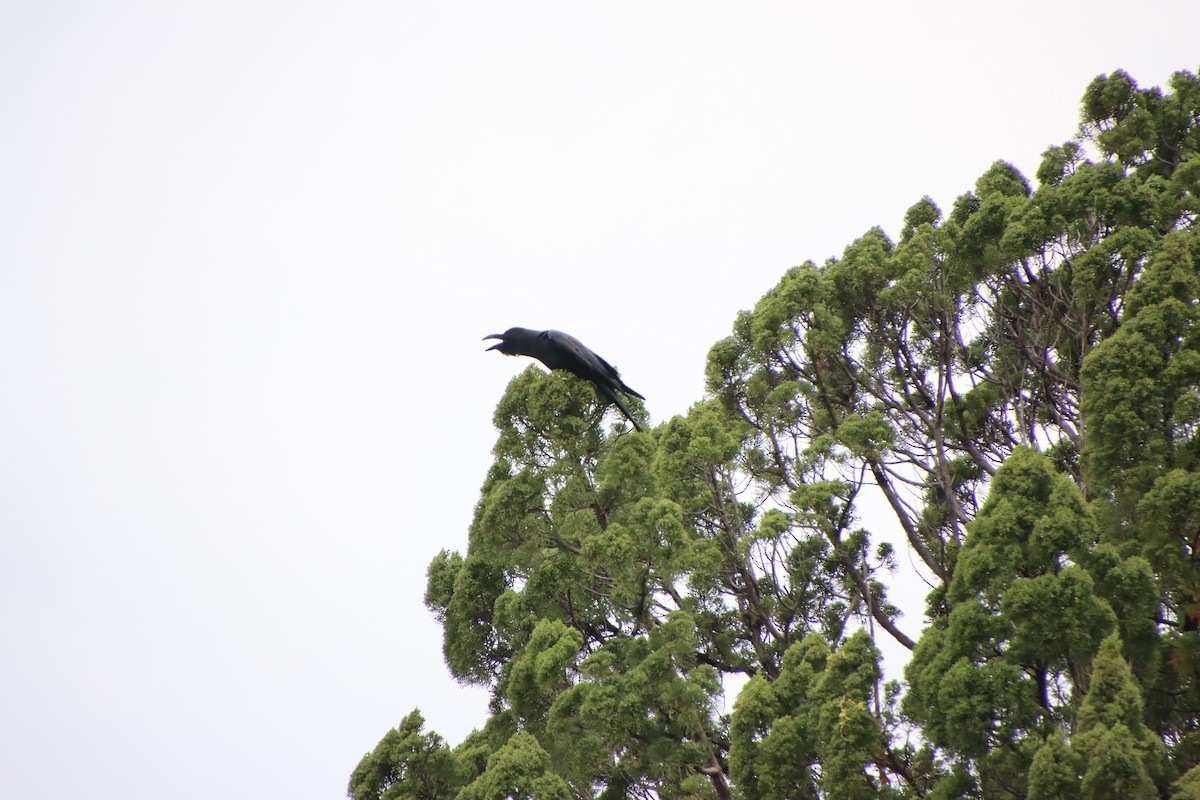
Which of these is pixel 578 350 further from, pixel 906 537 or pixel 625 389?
pixel 906 537

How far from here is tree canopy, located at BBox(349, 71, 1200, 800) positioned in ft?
34.2

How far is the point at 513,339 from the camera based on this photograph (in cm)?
1434

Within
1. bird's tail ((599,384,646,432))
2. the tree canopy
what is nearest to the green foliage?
the tree canopy

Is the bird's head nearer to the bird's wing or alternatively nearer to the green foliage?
the bird's wing

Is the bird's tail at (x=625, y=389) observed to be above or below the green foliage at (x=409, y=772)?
above

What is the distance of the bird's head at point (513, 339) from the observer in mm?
14266

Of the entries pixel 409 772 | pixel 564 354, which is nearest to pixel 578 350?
pixel 564 354

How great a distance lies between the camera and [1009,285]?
16266 millimetres

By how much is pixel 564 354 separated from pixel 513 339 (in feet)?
2.11

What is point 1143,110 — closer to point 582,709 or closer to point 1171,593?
point 1171,593

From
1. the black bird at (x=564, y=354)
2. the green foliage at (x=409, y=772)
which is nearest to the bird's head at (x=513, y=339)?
the black bird at (x=564, y=354)

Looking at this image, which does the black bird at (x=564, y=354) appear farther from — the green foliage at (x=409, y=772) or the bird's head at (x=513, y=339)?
the green foliage at (x=409, y=772)

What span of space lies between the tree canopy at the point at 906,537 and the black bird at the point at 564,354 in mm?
278

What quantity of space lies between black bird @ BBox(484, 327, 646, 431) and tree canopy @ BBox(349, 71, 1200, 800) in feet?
0.91
